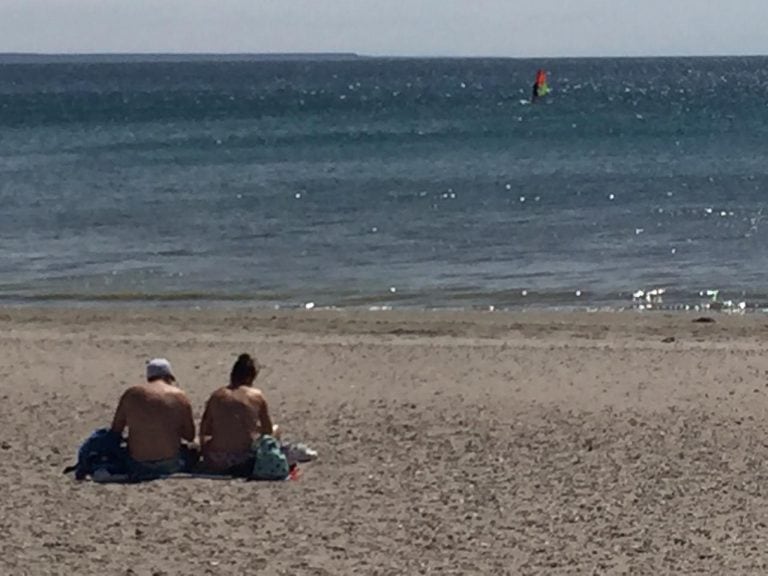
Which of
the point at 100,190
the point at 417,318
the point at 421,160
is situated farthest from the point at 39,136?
the point at 417,318

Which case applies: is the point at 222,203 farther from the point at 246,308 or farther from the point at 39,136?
the point at 39,136

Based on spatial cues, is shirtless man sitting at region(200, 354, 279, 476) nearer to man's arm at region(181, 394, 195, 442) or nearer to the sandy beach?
man's arm at region(181, 394, 195, 442)

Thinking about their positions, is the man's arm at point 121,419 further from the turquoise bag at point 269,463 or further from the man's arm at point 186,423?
the turquoise bag at point 269,463

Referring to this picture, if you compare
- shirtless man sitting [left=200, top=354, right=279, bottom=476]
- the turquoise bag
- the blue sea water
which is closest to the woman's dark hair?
shirtless man sitting [left=200, top=354, right=279, bottom=476]

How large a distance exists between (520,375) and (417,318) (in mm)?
4777

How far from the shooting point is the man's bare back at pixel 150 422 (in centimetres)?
1003

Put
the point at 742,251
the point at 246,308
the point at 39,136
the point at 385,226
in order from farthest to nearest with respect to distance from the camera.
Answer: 1. the point at 39,136
2. the point at 385,226
3. the point at 742,251
4. the point at 246,308

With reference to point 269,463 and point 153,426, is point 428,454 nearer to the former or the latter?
point 269,463

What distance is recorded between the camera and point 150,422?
10031mm

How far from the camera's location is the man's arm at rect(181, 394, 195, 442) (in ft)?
33.3

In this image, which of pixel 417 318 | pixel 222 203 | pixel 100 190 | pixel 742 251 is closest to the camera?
pixel 417 318

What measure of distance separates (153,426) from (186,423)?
0.77ft

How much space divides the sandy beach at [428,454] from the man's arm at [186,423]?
0.44m

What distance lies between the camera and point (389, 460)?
10.5 meters
